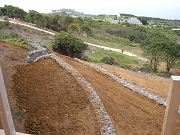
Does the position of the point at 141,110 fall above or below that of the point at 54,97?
below

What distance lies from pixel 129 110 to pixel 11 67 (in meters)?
3.70

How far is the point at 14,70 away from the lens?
10336 mm

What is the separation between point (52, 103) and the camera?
924cm

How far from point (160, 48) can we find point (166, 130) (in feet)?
95.4

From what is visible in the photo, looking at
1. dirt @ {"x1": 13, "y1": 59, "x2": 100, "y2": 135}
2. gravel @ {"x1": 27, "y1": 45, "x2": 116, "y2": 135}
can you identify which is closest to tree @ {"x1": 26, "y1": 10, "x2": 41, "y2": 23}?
gravel @ {"x1": 27, "y1": 45, "x2": 116, "y2": 135}

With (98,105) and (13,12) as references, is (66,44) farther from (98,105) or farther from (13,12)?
(13,12)

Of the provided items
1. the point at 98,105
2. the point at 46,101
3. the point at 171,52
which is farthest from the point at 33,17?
the point at 46,101

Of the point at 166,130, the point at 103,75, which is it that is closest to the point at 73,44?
the point at 103,75

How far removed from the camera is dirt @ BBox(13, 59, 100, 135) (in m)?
7.79

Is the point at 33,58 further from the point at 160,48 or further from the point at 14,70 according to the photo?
the point at 160,48

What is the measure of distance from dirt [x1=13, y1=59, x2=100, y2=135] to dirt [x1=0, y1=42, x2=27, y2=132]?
0.13m

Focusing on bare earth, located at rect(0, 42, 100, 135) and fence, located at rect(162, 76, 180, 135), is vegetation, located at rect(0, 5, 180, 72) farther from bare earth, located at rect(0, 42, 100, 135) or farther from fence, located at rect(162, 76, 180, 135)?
fence, located at rect(162, 76, 180, 135)

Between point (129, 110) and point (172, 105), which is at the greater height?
point (172, 105)

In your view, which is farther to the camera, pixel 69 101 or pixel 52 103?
pixel 69 101
